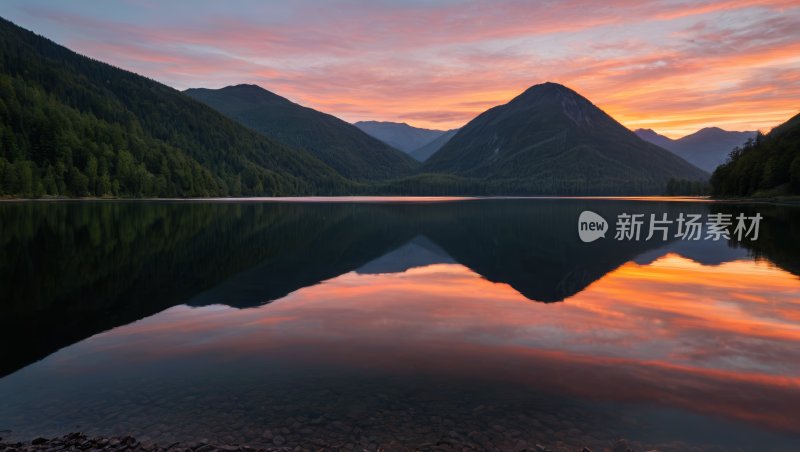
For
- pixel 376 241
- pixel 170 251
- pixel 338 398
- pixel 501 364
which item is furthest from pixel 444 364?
pixel 376 241

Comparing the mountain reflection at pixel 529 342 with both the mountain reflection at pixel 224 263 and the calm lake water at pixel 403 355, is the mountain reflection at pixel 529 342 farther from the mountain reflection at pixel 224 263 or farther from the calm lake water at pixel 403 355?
the mountain reflection at pixel 224 263

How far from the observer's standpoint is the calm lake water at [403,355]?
8.77 meters

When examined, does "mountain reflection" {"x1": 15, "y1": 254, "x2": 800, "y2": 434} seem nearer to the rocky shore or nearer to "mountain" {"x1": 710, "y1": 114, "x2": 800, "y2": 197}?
the rocky shore

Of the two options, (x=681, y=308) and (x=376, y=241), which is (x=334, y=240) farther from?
(x=681, y=308)

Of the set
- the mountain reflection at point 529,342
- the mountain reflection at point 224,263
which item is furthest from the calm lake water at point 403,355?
the mountain reflection at point 224,263

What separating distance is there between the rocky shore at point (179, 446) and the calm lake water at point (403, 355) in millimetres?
118

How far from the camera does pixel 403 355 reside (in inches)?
493

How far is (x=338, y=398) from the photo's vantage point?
985 centimetres

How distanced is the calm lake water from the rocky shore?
0.12 meters

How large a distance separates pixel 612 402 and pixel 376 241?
3399 cm

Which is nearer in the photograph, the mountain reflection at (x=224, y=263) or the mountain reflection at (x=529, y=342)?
the mountain reflection at (x=529, y=342)

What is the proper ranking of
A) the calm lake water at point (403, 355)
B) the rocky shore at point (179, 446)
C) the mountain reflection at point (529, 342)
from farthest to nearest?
1. the mountain reflection at point (529, 342)
2. the calm lake water at point (403, 355)
3. the rocky shore at point (179, 446)

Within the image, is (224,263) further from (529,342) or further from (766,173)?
(766,173)

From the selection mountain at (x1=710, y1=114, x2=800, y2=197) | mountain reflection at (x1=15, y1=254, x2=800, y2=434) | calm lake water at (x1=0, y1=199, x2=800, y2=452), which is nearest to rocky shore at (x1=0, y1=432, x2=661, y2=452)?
calm lake water at (x1=0, y1=199, x2=800, y2=452)
